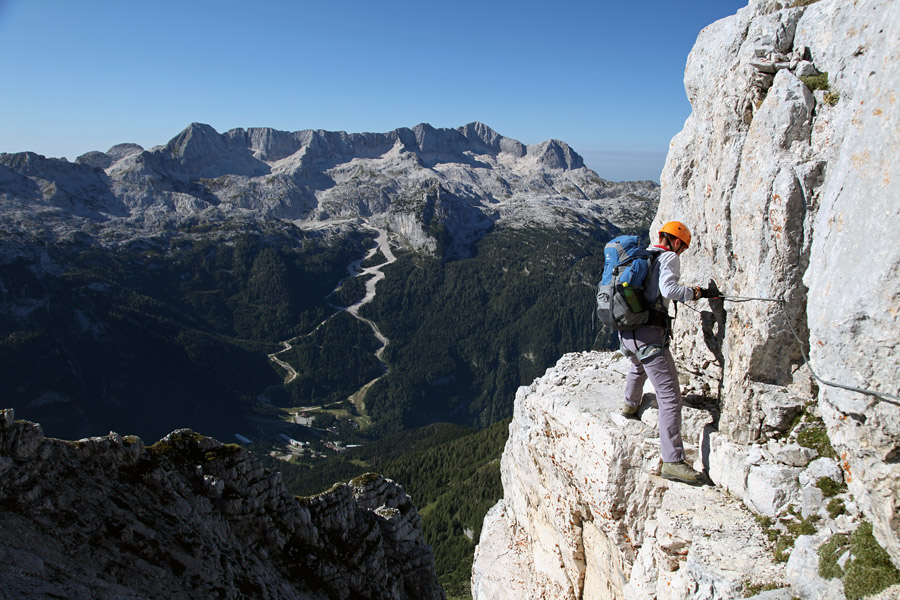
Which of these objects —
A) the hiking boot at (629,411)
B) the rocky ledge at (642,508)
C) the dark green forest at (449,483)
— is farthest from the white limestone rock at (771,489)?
the dark green forest at (449,483)

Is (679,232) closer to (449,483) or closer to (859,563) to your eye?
(859,563)

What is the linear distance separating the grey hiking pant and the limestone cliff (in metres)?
0.65

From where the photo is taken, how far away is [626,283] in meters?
9.52

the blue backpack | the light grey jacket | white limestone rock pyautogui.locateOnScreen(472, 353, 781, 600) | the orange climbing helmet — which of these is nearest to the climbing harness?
the light grey jacket

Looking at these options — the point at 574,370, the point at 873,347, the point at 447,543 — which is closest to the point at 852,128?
the point at 873,347

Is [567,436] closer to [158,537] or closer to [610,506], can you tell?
[610,506]

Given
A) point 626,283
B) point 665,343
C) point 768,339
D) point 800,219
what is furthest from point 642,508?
point 800,219

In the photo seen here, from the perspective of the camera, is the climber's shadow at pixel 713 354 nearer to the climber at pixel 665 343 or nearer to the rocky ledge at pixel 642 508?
the rocky ledge at pixel 642 508

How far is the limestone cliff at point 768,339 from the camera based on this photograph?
609cm

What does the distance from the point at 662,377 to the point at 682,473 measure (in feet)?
5.66

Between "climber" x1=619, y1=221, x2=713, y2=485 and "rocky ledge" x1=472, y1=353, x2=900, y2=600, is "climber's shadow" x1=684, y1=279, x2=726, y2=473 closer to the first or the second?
"rocky ledge" x1=472, y1=353, x2=900, y2=600

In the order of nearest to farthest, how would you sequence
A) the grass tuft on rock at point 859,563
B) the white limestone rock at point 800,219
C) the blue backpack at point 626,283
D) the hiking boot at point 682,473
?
the grass tuft on rock at point 859,563, the white limestone rock at point 800,219, the hiking boot at point 682,473, the blue backpack at point 626,283

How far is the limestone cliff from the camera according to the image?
6.09 meters

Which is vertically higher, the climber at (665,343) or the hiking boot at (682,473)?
the climber at (665,343)
